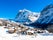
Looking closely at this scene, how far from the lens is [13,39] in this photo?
8445 mm

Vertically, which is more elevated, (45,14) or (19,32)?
(45,14)

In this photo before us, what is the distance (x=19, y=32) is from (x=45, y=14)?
5558 inches

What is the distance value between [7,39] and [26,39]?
43.0 inches

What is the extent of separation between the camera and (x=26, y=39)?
8.48 metres

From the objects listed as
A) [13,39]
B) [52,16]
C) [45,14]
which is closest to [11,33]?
[13,39]

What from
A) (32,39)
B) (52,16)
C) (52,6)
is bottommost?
(32,39)

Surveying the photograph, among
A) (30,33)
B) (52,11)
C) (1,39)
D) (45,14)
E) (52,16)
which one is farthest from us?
(45,14)

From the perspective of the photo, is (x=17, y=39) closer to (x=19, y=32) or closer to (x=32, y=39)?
(x=32, y=39)

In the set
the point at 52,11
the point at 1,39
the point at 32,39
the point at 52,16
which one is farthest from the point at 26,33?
the point at 52,11

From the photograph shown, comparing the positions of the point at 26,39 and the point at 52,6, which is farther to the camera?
the point at 52,6

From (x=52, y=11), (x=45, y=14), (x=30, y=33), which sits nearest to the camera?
(x=30, y=33)

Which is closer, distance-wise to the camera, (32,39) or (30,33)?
(32,39)

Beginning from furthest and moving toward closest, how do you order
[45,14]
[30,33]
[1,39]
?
[45,14], [30,33], [1,39]

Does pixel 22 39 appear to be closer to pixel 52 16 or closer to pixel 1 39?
pixel 1 39
